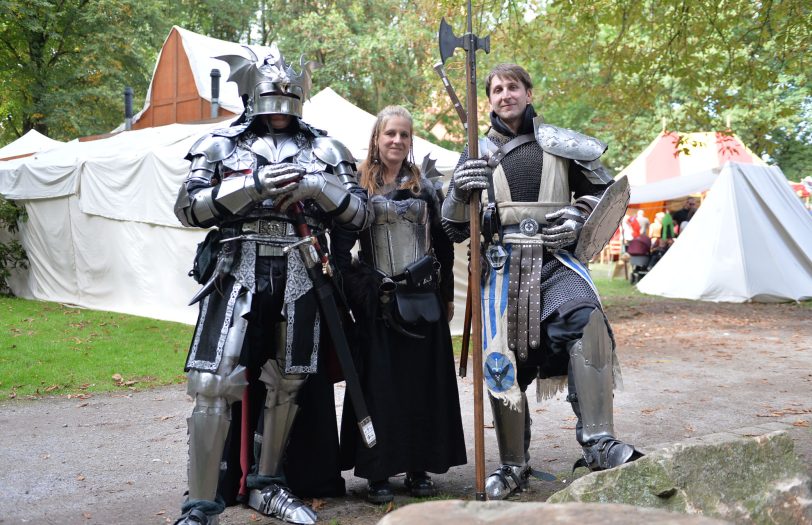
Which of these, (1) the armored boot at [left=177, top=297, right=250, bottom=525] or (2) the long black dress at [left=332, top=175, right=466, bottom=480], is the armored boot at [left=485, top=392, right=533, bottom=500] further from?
(1) the armored boot at [left=177, top=297, right=250, bottom=525]

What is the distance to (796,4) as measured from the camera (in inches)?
268

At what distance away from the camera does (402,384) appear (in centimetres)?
367

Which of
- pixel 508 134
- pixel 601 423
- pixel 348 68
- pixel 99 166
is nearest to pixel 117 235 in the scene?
pixel 99 166

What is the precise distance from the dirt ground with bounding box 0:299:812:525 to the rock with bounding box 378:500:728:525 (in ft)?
5.45

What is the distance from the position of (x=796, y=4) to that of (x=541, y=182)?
469cm

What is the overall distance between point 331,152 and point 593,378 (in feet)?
Answer: 4.66

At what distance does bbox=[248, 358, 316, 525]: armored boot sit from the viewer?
3305mm

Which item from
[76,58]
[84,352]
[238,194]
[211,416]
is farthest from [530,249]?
[76,58]

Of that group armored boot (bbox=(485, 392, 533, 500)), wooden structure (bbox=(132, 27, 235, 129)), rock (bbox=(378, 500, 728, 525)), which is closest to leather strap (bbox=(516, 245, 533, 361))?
armored boot (bbox=(485, 392, 533, 500))

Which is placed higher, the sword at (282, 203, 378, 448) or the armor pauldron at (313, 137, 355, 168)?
the armor pauldron at (313, 137, 355, 168)

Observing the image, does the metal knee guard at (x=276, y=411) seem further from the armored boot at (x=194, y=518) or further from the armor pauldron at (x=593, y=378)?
the armor pauldron at (x=593, y=378)

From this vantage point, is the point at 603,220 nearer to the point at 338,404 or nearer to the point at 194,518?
the point at 194,518

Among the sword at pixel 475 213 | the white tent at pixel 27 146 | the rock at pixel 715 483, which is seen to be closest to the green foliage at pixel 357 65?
the white tent at pixel 27 146

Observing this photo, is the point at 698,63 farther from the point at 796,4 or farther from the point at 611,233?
the point at 611,233
